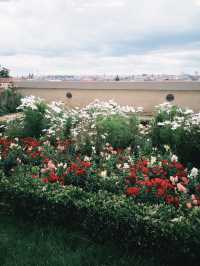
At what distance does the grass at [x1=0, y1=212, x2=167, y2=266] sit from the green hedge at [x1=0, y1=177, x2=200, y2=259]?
14 cm

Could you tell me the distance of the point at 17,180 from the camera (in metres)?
4.98

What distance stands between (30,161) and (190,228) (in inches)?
133

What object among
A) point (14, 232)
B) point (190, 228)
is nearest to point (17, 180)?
point (14, 232)

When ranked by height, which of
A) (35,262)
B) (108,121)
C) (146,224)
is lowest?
(35,262)

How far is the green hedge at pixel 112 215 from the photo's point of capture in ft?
11.9

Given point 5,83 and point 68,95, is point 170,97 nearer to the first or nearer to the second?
point 68,95

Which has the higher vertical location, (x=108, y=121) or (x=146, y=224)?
(x=108, y=121)

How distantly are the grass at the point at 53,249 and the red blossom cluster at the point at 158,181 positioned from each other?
874 mm

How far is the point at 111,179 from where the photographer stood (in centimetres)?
505

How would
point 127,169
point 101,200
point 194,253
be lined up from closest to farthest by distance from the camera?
point 194,253 → point 101,200 → point 127,169

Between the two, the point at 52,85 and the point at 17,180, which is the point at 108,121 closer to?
the point at 17,180

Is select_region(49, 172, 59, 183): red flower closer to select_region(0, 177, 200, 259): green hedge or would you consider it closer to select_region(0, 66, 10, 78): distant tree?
select_region(0, 177, 200, 259): green hedge

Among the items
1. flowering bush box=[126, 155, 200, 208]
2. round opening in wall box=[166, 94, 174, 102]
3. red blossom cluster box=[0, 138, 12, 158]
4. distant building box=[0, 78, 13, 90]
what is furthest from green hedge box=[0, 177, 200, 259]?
distant building box=[0, 78, 13, 90]

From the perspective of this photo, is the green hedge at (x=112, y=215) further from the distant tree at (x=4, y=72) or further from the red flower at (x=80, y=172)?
the distant tree at (x=4, y=72)
